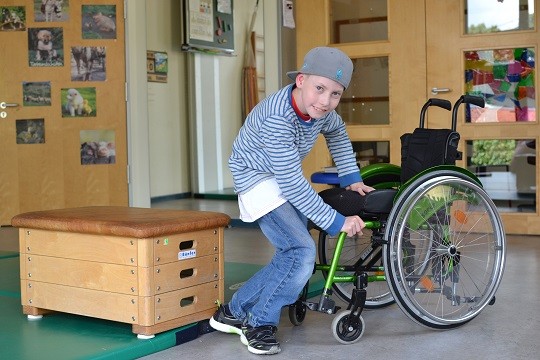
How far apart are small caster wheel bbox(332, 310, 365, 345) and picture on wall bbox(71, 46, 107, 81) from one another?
12.7 feet

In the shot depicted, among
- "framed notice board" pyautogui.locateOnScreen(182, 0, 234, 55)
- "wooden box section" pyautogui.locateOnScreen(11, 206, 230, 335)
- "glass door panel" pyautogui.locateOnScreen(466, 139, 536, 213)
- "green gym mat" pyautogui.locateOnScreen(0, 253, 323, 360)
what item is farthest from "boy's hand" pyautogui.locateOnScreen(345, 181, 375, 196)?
"framed notice board" pyautogui.locateOnScreen(182, 0, 234, 55)

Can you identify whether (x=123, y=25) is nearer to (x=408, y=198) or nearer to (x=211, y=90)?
(x=211, y=90)

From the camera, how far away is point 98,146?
244 inches

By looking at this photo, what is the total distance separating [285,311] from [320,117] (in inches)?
38.0

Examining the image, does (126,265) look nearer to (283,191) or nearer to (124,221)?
(124,221)

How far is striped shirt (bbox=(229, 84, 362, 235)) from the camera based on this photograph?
2773 mm

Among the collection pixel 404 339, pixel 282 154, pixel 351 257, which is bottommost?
pixel 404 339

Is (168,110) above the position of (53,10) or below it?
below

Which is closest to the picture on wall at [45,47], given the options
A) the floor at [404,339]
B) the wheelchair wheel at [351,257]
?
the wheelchair wheel at [351,257]

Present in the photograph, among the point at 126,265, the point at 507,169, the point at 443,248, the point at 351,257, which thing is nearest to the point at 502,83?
the point at 507,169

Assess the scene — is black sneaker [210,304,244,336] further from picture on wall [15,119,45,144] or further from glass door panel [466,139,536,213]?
picture on wall [15,119,45,144]

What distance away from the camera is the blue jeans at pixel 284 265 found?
9.36 feet

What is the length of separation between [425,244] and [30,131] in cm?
406

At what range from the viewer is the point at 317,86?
2762 mm
